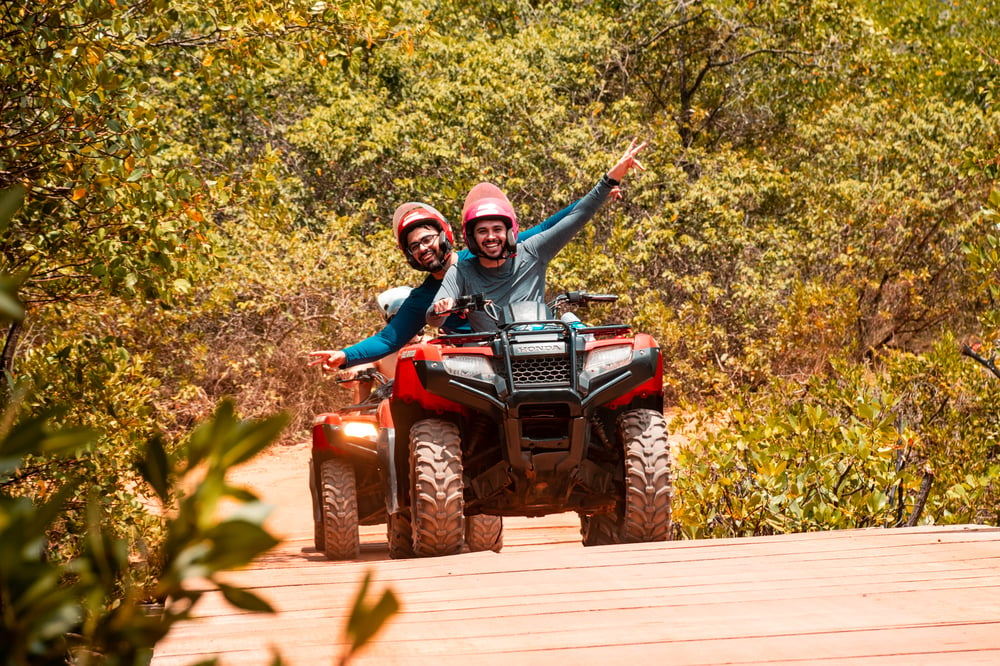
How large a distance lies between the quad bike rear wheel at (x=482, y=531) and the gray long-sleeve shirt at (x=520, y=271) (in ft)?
3.47

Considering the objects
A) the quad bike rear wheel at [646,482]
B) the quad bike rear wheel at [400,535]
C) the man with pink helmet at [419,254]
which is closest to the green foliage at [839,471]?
the quad bike rear wheel at [646,482]

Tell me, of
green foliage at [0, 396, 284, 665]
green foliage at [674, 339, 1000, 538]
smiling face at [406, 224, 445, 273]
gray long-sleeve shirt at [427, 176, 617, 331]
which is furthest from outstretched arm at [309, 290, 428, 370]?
green foliage at [0, 396, 284, 665]

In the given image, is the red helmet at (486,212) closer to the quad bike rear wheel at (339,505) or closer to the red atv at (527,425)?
the red atv at (527,425)

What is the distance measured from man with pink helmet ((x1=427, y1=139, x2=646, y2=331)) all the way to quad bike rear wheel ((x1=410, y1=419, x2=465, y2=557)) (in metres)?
0.67

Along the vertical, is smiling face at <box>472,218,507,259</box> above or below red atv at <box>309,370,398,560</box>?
above

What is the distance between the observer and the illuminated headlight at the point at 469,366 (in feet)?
16.1

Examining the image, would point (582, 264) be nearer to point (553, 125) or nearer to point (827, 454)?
point (553, 125)

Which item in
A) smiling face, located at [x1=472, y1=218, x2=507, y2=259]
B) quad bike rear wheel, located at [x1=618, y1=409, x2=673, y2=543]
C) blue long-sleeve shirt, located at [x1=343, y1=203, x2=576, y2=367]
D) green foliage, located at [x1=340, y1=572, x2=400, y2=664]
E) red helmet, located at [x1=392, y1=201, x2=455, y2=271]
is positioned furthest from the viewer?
red helmet, located at [x1=392, y1=201, x2=455, y2=271]

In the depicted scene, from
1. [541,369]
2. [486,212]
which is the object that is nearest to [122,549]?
[541,369]

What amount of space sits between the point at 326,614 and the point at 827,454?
3.21m

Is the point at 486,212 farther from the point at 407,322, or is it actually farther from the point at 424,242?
the point at 407,322

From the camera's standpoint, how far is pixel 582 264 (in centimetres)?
1411

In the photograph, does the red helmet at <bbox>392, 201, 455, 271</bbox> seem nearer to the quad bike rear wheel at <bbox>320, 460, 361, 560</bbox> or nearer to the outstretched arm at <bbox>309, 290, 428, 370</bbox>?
the outstretched arm at <bbox>309, 290, 428, 370</bbox>

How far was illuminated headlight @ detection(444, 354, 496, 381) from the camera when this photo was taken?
4.91 metres
